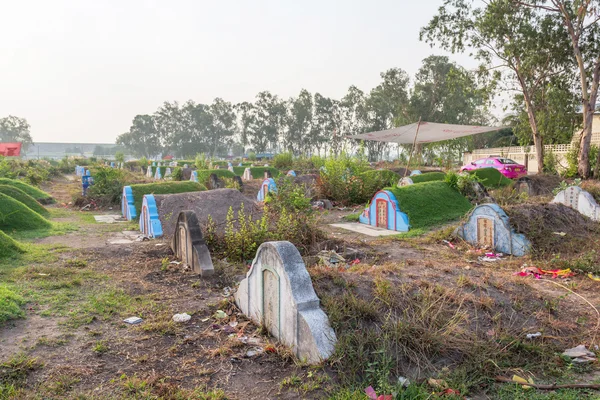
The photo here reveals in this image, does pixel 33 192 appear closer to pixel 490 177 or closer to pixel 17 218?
pixel 17 218

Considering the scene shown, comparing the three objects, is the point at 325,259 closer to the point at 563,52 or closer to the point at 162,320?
the point at 162,320

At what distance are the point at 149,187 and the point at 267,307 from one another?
9.90 metres

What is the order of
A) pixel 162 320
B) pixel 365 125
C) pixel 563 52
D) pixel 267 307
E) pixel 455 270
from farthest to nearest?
pixel 365 125 < pixel 563 52 < pixel 455 270 < pixel 162 320 < pixel 267 307

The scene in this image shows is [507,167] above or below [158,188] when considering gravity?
above

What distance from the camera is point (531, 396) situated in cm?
307

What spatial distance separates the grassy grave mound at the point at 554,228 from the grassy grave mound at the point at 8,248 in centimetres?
885

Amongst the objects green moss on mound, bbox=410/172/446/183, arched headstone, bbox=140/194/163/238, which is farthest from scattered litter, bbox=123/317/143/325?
green moss on mound, bbox=410/172/446/183

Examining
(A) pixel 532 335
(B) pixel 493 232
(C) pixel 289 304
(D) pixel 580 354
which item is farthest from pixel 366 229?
(C) pixel 289 304

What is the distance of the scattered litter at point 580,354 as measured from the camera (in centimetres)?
362

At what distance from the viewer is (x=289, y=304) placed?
3744 mm

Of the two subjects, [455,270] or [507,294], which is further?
[455,270]

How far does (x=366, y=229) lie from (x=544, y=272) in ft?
16.2

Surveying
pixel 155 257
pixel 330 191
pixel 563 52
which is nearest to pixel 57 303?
pixel 155 257

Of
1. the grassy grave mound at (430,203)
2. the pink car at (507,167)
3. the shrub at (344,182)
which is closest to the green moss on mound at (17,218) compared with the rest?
the shrub at (344,182)
